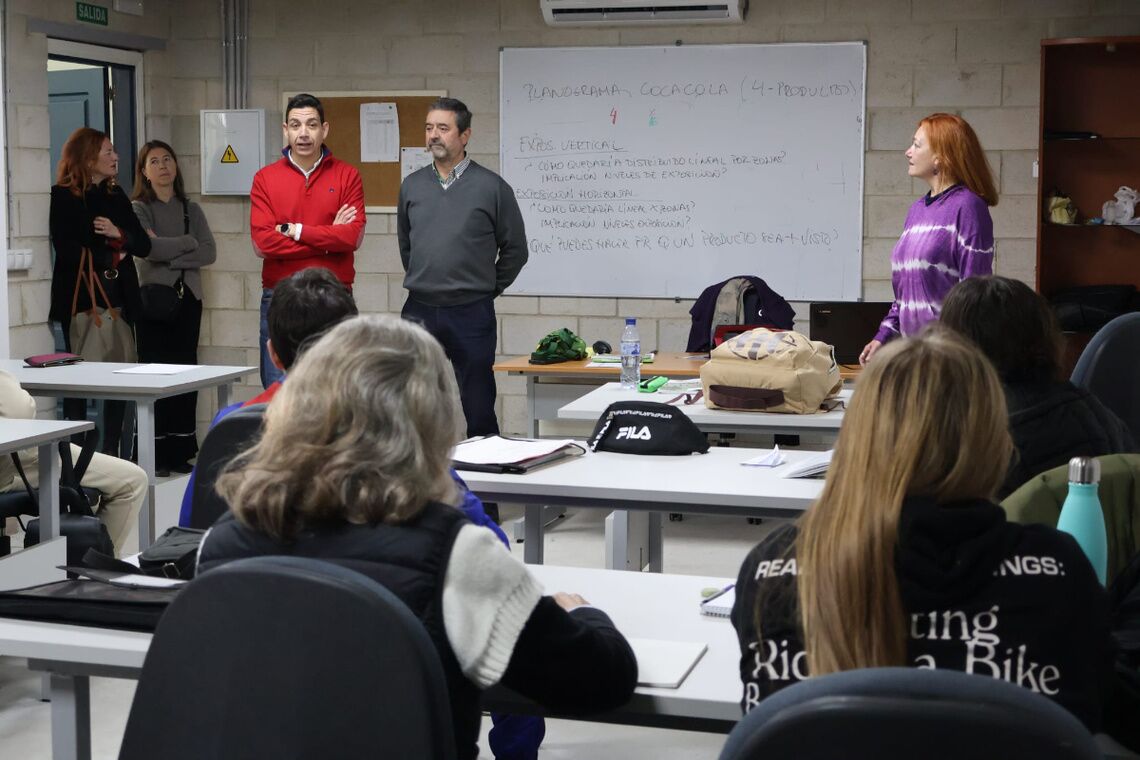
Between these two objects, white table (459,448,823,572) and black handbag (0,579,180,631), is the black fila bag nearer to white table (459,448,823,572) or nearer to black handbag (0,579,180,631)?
white table (459,448,823,572)

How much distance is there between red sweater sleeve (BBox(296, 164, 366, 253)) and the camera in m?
5.19

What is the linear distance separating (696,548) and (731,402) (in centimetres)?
122

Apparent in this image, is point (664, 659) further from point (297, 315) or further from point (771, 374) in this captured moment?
point (771, 374)

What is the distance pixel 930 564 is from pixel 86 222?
5.14 meters

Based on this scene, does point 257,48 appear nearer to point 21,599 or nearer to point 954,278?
point 954,278

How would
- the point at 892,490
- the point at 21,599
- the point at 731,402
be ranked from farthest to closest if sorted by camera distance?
the point at 731,402 < the point at 21,599 < the point at 892,490

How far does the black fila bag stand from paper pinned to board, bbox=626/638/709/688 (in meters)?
1.41

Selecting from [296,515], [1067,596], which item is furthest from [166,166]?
[1067,596]

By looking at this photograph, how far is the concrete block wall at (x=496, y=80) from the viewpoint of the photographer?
617 centimetres

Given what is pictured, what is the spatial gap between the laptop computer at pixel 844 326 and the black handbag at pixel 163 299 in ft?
10.2

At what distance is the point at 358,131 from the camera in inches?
271

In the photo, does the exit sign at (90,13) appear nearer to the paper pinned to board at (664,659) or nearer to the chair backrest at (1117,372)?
the chair backrest at (1117,372)

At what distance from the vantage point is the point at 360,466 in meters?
1.48

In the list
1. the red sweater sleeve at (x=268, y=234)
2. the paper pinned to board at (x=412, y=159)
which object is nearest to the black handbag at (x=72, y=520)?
the red sweater sleeve at (x=268, y=234)
